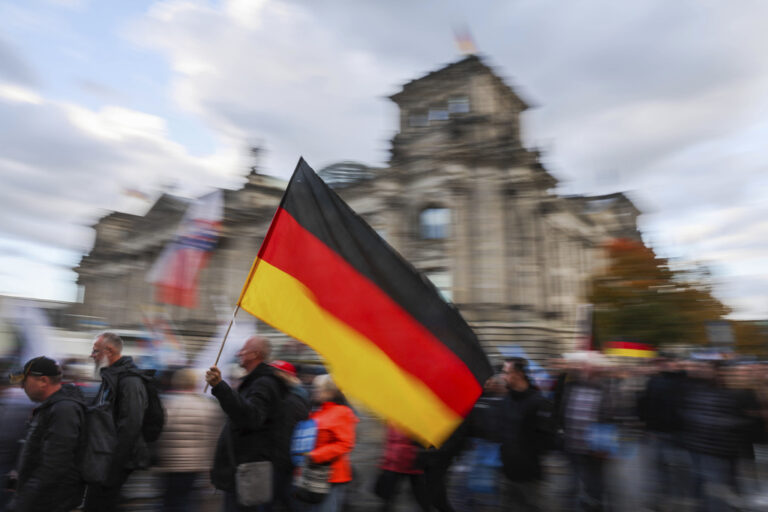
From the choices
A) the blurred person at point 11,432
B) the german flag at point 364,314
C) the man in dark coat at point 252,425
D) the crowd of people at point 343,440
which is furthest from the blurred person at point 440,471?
the blurred person at point 11,432

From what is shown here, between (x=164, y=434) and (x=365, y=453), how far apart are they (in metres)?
6.15

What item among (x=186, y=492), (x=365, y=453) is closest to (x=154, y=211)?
(x=365, y=453)

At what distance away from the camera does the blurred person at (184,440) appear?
568cm

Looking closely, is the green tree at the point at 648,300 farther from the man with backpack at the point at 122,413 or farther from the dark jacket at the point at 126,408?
the dark jacket at the point at 126,408

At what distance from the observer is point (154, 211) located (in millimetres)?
48719

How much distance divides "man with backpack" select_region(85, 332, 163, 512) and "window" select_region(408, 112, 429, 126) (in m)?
28.5

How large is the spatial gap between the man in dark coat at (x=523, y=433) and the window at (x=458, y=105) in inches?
1053

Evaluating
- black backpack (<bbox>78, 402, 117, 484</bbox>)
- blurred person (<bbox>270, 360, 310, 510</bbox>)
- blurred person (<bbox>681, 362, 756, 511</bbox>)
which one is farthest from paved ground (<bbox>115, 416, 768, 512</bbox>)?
black backpack (<bbox>78, 402, 117, 484</bbox>)

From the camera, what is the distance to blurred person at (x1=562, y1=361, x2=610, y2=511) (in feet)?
21.1

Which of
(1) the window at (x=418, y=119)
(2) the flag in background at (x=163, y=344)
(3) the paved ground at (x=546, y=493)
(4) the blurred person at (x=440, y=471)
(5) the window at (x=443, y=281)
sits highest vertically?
(1) the window at (x=418, y=119)

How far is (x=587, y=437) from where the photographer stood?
6441 mm

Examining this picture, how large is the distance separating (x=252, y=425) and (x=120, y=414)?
114 centimetres

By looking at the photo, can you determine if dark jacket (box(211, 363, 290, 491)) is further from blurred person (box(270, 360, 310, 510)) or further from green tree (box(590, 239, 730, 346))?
green tree (box(590, 239, 730, 346))

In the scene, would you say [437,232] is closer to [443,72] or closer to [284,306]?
[443,72]
